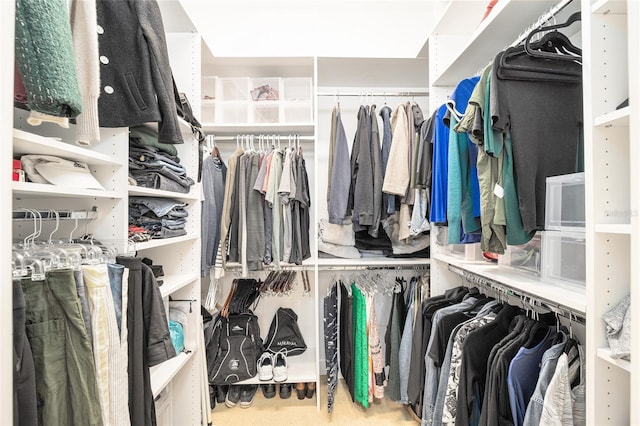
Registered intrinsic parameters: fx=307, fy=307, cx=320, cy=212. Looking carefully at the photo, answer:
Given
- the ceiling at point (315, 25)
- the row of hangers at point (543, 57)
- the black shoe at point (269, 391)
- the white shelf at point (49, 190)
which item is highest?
the ceiling at point (315, 25)

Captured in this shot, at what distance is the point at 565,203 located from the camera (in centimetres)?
95

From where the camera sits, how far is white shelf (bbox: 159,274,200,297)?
4.61 ft

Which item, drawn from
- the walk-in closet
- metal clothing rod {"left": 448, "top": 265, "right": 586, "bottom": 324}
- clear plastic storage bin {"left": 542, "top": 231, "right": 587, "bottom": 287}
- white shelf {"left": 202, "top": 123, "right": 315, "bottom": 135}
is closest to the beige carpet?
the walk-in closet

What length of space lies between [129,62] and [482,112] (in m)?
1.23

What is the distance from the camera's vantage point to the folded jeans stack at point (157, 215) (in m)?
1.39

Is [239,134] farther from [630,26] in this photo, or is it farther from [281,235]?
[630,26]

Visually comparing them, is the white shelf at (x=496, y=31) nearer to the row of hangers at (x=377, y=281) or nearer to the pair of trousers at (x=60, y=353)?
the row of hangers at (x=377, y=281)

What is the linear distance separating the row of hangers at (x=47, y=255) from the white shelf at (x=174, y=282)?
0.45m

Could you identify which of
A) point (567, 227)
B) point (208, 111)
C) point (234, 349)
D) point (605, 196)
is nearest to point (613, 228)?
point (605, 196)

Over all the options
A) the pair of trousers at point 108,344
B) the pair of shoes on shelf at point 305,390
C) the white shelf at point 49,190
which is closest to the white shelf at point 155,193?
the white shelf at point 49,190

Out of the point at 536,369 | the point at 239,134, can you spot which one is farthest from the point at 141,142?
the point at 536,369

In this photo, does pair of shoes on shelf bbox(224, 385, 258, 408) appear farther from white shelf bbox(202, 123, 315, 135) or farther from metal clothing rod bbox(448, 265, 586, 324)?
white shelf bbox(202, 123, 315, 135)

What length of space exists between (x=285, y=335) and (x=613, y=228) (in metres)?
2.01

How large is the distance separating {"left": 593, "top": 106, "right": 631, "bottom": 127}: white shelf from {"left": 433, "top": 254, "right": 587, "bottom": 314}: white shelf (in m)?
0.45
